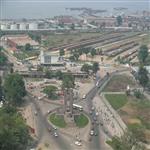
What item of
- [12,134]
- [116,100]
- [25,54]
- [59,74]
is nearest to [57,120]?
[116,100]

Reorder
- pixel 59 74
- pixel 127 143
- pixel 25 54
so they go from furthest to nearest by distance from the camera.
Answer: pixel 25 54 < pixel 59 74 < pixel 127 143

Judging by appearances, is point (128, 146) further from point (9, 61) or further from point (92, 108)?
point (9, 61)

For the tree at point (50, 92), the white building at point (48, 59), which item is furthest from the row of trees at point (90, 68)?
the tree at point (50, 92)

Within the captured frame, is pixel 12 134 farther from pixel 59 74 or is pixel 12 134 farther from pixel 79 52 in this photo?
pixel 79 52

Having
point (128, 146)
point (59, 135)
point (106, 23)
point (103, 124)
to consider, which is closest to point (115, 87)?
point (103, 124)

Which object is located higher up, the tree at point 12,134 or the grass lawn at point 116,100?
the tree at point 12,134

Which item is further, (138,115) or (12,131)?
(138,115)

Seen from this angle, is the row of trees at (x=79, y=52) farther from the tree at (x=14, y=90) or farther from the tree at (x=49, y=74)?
the tree at (x=14, y=90)
